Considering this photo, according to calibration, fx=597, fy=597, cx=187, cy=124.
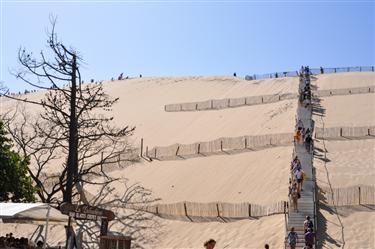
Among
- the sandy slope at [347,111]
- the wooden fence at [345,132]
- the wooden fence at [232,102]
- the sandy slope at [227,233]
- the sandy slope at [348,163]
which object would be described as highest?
the wooden fence at [232,102]

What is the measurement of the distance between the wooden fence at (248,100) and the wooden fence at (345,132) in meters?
14.5

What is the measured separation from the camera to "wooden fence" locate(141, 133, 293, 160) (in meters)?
35.4

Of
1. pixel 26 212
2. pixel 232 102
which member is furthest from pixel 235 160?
pixel 26 212

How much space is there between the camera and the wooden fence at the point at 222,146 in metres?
35.4

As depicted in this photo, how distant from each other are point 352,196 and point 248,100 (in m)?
28.2

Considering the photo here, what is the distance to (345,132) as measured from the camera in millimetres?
35156

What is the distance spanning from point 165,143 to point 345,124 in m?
12.7

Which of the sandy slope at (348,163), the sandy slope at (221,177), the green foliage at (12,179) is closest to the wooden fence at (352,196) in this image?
the sandy slope at (348,163)

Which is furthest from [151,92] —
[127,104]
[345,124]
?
[345,124]

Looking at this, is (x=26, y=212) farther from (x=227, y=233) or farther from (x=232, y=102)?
(x=232, y=102)

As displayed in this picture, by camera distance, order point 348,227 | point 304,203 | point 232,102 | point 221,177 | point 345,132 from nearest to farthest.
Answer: point 348,227, point 304,203, point 221,177, point 345,132, point 232,102

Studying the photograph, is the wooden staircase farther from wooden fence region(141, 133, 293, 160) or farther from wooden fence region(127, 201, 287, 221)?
wooden fence region(141, 133, 293, 160)

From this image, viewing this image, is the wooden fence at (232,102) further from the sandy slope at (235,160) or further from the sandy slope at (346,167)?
the sandy slope at (346,167)

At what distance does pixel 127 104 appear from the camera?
62062 millimetres
